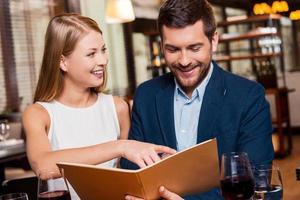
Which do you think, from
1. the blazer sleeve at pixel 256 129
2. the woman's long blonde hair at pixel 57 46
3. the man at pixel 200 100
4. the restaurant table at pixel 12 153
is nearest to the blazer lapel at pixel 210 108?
the man at pixel 200 100

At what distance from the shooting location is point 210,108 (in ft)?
6.42

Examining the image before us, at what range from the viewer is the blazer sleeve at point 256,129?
1.81 metres

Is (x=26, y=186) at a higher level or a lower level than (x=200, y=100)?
lower

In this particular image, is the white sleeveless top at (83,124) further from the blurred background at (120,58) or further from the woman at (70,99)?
the blurred background at (120,58)

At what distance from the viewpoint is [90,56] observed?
2.12 meters

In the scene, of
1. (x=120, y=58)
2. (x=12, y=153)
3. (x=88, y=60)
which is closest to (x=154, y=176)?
(x=88, y=60)

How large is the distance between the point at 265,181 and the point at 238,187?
14 cm

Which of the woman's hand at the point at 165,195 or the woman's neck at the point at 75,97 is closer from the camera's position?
the woman's hand at the point at 165,195

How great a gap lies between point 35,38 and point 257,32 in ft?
12.2

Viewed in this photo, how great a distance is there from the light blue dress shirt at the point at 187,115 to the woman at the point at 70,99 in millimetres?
301

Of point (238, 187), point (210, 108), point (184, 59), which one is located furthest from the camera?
point (210, 108)

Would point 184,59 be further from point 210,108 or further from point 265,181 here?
point 265,181

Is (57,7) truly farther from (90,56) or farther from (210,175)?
(210,175)

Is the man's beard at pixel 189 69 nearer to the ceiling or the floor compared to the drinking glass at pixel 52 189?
nearer to the ceiling
